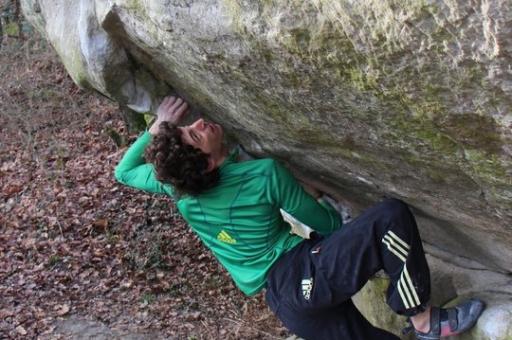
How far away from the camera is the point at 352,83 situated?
2.40 m

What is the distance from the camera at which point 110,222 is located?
9109 millimetres

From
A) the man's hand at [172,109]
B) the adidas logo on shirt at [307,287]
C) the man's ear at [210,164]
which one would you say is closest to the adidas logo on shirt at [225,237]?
the man's ear at [210,164]

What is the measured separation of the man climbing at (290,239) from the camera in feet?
10.7

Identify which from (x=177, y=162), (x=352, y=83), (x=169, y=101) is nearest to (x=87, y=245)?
(x=169, y=101)

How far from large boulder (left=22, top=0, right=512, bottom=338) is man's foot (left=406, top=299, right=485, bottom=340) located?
14.1 inches

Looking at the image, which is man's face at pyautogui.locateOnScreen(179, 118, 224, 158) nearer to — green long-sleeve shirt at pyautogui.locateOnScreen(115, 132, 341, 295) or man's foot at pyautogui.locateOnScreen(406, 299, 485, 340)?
green long-sleeve shirt at pyautogui.locateOnScreen(115, 132, 341, 295)

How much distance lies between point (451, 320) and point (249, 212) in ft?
4.25

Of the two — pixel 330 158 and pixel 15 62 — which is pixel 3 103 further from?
pixel 330 158

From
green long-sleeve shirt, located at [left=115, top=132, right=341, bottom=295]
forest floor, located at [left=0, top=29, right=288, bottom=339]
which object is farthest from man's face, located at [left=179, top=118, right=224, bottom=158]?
forest floor, located at [left=0, top=29, right=288, bottom=339]

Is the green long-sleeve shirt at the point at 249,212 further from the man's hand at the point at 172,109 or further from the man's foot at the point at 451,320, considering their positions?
the man's foot at the point at 451,320

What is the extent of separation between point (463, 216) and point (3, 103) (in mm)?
10773

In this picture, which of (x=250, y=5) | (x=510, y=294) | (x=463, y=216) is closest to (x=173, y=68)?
(x=250, y=5)

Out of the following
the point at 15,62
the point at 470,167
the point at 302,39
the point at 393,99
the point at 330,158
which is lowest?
the point at 15,62

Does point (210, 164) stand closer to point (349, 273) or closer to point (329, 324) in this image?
point (349, 273)
